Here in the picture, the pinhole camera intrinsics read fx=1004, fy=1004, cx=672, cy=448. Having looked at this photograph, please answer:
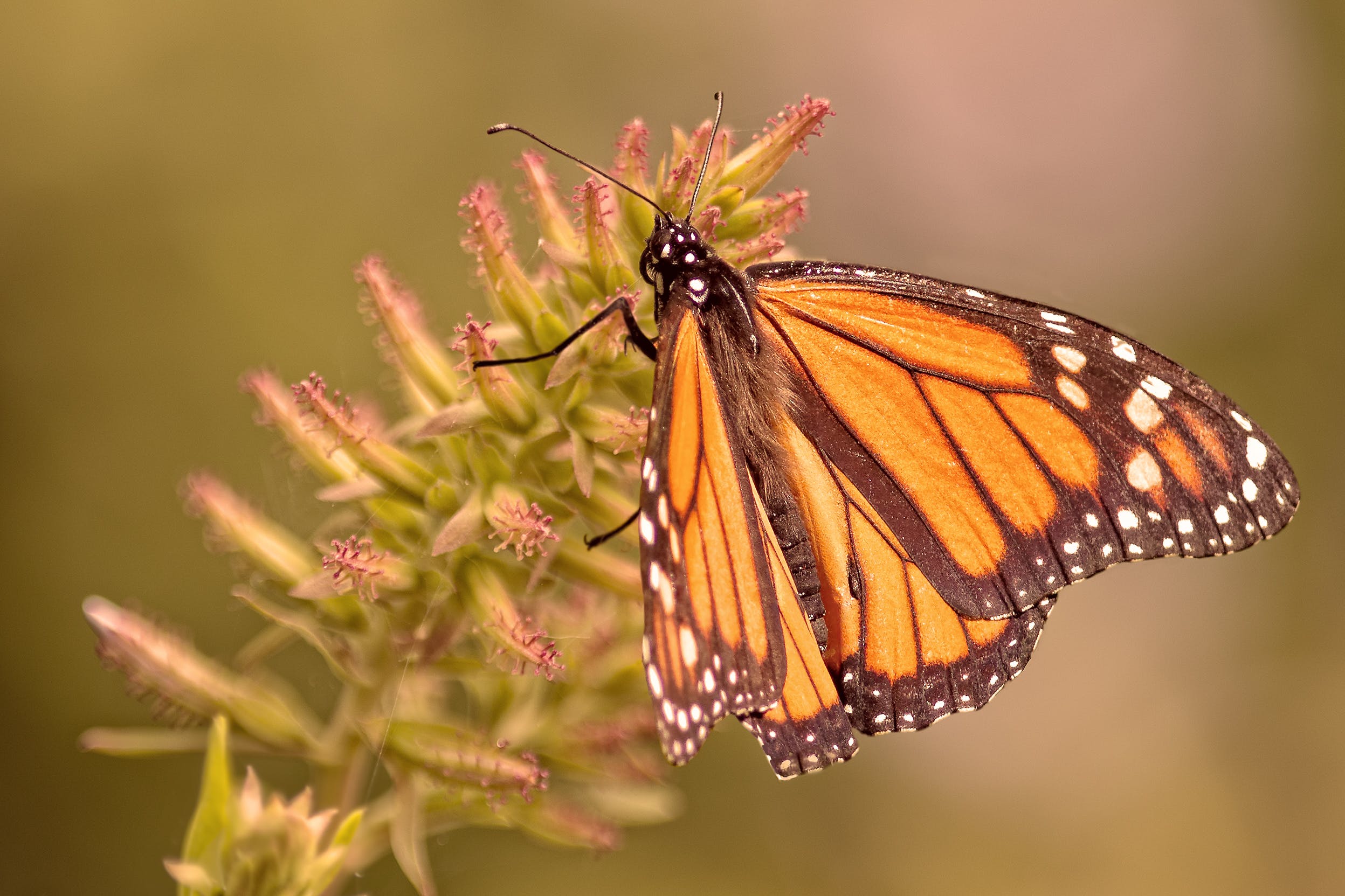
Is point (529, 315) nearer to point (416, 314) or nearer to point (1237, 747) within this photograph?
point (416, 314)

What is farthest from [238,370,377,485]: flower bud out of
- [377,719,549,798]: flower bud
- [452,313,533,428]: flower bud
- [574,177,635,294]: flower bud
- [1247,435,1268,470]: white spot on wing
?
[1247,435,1268,470]: white spot on wing

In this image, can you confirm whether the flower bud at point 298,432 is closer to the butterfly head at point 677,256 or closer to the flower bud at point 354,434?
the flower bud at point 354,434

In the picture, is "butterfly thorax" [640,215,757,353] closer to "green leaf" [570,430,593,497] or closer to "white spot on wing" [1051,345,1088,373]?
"green leaf" [570,430,593,497]

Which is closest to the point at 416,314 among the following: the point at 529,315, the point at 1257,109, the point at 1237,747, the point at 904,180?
the point at 529,315

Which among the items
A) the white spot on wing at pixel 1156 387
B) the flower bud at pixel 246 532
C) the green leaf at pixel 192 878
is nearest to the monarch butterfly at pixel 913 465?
the white spot on wing at pixel 1156 387

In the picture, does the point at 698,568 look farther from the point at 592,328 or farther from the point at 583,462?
the point at 592,328

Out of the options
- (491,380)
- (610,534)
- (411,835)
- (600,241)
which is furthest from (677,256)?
(411,835)
